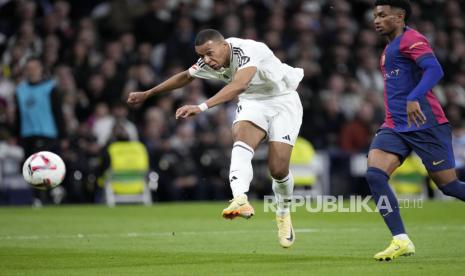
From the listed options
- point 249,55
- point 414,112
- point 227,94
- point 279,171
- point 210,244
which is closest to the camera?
point 414,112

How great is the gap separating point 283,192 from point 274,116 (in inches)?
34.2

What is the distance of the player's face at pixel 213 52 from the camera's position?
989 cm

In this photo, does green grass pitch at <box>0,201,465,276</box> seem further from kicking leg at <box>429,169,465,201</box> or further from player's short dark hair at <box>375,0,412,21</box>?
player's short dark hair at <box>375,0,412,21</box>

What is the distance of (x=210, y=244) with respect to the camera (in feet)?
36.3

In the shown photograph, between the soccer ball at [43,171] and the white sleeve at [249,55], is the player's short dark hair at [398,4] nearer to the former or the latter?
the white sleeve at [249,55]

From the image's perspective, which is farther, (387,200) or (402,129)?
(402,129)

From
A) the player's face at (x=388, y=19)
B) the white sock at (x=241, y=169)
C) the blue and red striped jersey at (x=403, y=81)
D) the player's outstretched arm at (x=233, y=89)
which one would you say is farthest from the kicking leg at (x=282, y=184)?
the player's face at (x=388, y=19)

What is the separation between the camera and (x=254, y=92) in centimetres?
1060

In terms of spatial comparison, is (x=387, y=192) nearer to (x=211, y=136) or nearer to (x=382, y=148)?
(x=382, y=148)

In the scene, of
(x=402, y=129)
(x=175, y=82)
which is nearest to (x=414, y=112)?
(x=402, y=129)

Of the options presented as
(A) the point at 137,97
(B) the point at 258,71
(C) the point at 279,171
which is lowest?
(C) the point at 279,171

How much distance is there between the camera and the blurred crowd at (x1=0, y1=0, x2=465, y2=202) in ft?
66.3

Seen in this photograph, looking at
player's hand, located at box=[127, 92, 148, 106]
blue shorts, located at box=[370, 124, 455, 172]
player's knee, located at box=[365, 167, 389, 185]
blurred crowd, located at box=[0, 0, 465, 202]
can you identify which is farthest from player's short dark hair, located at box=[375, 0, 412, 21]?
blurred crowd, located at box=[0, 0, 465, 202]

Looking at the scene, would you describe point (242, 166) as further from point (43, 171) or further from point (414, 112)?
point (43, 171)
